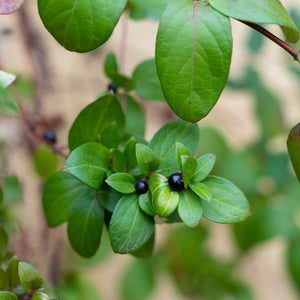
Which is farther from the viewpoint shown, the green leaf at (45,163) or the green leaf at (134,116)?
the green leaf at (45,163)

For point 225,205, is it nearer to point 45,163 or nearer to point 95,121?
point 95,121

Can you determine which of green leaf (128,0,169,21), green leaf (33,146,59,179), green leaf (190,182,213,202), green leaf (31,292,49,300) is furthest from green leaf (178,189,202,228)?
green leaf (33,146,59,179)

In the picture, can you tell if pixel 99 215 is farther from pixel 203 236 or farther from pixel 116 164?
pixel 203 236

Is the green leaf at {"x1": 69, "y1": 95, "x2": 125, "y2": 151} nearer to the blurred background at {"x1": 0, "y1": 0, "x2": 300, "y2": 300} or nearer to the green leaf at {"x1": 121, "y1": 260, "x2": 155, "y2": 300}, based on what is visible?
the blurred background at {"x1": 0, "y1": 0, "x2": 300, "y2": 300}

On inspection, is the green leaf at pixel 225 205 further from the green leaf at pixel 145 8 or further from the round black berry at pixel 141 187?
the green leaf at pixel 145 8

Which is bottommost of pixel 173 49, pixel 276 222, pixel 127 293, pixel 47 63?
pixel 127 293

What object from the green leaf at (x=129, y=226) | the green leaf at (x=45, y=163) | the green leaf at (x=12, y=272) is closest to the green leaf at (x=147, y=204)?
the green leaf at (x=129, y=226)

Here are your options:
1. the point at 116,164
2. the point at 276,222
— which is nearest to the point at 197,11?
the point at 116,164
